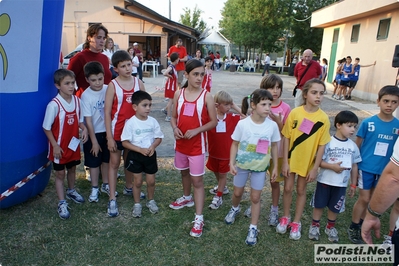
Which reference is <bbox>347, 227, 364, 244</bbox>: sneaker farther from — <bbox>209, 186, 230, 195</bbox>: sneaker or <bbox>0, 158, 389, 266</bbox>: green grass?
<bbox>209, 186, 230, 195</bbox>: sneaker

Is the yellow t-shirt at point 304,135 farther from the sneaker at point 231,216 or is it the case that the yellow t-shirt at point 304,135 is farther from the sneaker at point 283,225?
the sneaker at point 231,216

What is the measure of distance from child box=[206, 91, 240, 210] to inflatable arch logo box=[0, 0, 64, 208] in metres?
1.86

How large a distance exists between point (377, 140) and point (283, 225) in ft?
4.06

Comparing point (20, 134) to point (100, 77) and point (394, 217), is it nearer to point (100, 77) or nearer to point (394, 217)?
point (100, 77)

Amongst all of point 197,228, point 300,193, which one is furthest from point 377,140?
point 197,228

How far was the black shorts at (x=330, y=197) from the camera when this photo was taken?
2926mm

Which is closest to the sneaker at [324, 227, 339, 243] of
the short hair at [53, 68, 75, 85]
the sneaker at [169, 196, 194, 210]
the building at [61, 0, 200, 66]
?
the sneaker at [169, 196, 194, 210]

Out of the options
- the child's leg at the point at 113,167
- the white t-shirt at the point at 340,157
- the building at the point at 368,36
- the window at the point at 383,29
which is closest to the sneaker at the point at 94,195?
the child's leg at the point at 113,167

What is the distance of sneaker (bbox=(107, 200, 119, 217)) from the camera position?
132 inches

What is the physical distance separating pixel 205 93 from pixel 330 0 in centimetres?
3538

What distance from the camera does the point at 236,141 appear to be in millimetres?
2943

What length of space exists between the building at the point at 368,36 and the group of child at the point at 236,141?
1030 centimetres

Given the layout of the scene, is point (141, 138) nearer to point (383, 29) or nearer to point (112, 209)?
point (112, 209)

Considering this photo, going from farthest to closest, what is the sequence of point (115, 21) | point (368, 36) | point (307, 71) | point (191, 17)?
point (191, 17) → point (115, 21) → point (368, 36) → point (307, 71)
